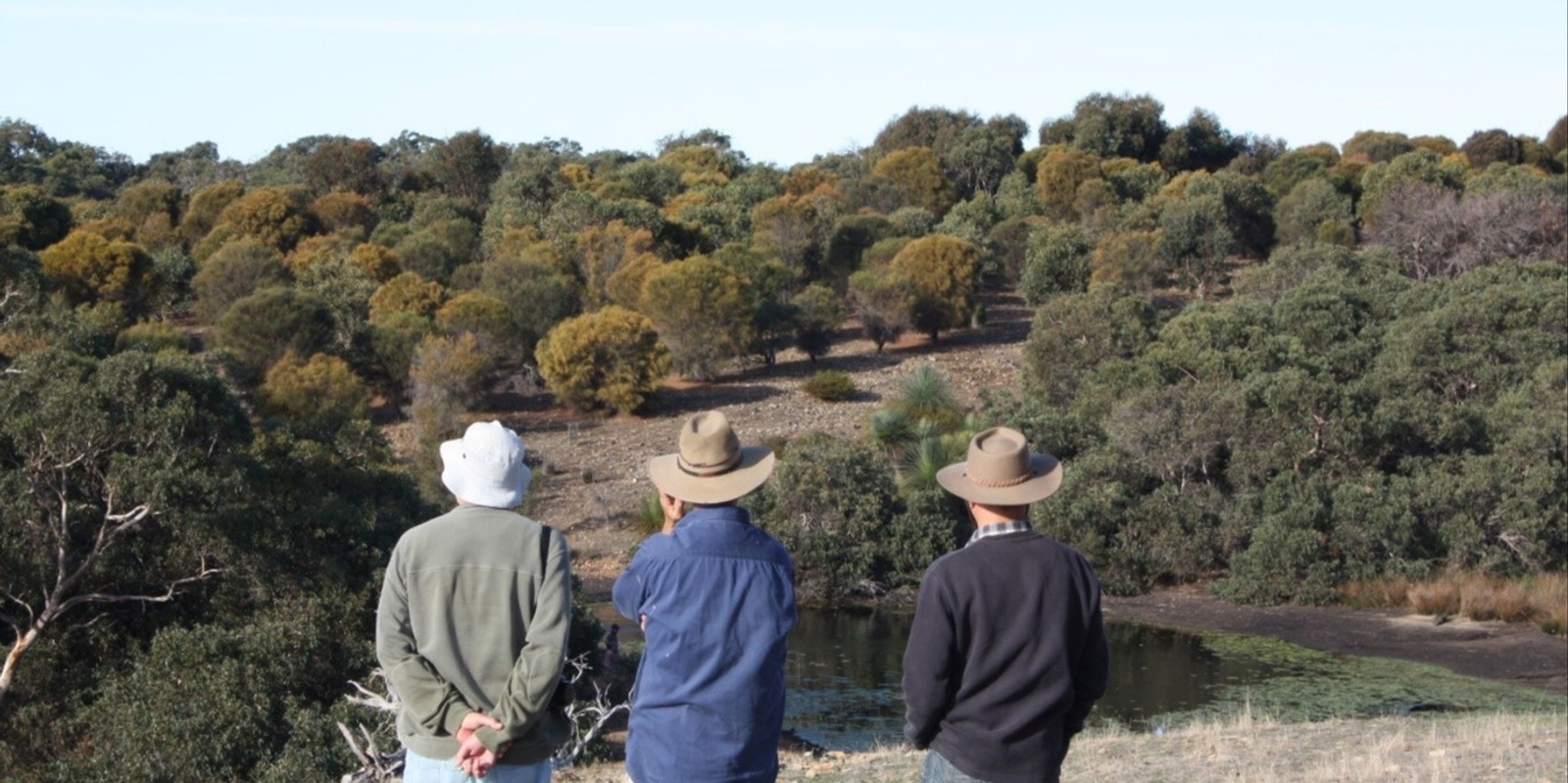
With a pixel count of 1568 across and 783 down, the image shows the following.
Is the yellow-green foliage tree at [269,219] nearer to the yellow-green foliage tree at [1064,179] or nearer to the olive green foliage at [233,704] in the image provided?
the yellow-green foliage tree at [1064,179]

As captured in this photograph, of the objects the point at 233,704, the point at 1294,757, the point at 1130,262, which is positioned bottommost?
the point at 1130,262

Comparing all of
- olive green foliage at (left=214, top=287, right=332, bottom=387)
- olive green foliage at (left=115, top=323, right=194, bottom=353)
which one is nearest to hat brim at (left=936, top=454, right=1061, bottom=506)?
olive green foliage at (left=115, top=323, right=194, bottom=353)

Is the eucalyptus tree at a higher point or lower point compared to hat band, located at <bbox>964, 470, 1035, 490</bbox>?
lower

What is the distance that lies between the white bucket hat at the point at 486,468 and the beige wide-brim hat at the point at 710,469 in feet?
1.17

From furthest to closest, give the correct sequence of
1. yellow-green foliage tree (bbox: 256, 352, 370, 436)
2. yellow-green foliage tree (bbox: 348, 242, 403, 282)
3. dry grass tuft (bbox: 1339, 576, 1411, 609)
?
yellow-green foliage tree (bbox: 348, 242, 403, 282), yellow-green foliage tree (bbox: 256, 352, 370, 436), dry grass tuft (bbox: 1339, 576, 1411, 609)

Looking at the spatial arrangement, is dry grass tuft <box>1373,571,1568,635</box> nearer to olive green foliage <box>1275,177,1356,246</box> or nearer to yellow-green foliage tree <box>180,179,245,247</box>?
olive green foliage <box>1275,177,1356,246</box>

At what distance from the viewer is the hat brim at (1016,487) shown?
4160mm

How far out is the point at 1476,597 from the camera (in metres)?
25.0

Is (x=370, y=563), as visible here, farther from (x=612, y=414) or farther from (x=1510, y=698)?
(x=612, y=414)

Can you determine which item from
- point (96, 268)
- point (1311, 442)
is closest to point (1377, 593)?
point (1311, 442)

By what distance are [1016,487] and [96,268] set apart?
1419 inches

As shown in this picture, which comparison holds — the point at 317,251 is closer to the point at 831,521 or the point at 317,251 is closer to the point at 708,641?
the point at 831,521

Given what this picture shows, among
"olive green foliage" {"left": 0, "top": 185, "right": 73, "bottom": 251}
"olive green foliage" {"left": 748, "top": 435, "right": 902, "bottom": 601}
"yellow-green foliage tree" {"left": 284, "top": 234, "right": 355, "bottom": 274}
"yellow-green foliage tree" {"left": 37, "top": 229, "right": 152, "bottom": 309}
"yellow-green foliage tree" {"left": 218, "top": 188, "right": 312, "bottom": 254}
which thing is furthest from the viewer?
"yellow-green foliage tree" {"left": 218, "top": 188, "right": 312, "bottom": 254}

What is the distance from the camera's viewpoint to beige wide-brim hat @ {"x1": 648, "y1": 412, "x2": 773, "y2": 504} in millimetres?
4164
